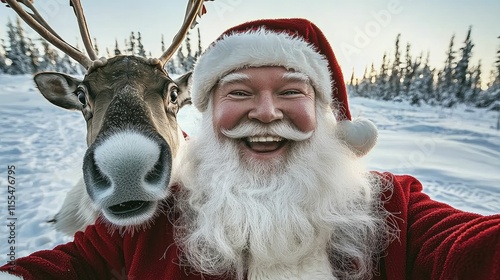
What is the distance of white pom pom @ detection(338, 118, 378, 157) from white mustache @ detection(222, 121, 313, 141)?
0.28m

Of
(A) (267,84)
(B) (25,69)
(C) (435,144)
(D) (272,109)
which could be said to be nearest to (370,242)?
(D) (272,109)

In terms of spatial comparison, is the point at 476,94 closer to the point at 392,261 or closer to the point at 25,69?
the point at 392,261

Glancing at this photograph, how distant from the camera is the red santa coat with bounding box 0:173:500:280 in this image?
Result: 2.65 feet

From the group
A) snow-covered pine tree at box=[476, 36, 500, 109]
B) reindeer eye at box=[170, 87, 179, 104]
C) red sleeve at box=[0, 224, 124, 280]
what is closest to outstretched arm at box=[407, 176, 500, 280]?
red sleeve at box=[0, 224, 124, 280]

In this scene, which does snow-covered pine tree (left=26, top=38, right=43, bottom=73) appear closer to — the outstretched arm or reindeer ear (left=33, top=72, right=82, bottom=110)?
reindeer ear (left=33, top=72, right=82, bottom=110)

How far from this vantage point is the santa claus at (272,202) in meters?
1.14

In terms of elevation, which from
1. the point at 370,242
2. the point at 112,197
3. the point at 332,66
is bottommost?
the point at 370,242

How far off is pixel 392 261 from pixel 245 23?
1.28 m

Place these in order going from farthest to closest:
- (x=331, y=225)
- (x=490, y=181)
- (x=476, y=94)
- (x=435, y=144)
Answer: (x=476, y=94)
(x=435, y=144)
(x=490, y=181)
(x=331, y=225)

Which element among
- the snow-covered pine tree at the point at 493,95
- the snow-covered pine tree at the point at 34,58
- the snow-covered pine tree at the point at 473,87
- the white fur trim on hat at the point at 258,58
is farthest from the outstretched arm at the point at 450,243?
the snow-covered pine tree at the point at 473,87

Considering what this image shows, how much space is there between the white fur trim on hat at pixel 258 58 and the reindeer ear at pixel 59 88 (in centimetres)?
102

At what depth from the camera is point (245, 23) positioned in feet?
5.10

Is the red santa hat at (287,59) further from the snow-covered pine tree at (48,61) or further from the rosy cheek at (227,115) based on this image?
the snow-covered pine tree at (48,61)

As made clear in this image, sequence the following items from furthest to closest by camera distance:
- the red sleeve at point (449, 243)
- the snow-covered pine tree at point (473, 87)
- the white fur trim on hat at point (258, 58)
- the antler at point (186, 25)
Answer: the snow-covered pine tree at point (473, 87), the antler at point (186, 25), the white fur trim on hat at point (258, 58), the red sleeve at point (449, 243)
